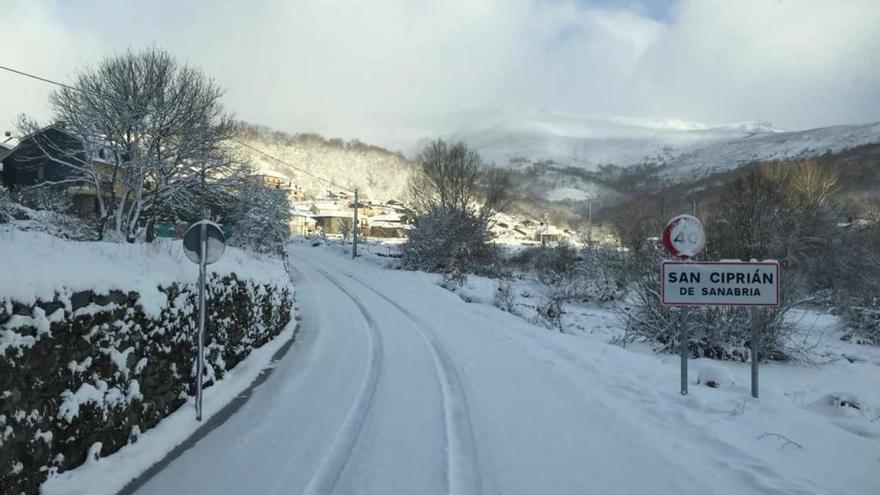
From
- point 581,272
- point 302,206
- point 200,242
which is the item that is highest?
point 302,206

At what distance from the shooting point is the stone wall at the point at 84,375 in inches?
143

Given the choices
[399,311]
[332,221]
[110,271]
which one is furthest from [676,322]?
[332,221]

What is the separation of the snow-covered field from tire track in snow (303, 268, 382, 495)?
0.07 feet

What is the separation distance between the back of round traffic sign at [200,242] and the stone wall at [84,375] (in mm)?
418

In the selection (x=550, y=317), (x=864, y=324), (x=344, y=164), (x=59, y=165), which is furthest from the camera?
(x=344, y=164)

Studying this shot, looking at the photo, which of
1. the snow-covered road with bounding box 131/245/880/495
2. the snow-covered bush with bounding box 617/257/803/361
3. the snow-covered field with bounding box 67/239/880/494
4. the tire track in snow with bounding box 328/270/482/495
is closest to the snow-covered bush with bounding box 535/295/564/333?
the snow-covered bush with bounding box 617/257/803/361

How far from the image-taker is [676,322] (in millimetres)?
14102

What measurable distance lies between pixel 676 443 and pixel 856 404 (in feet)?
12.1

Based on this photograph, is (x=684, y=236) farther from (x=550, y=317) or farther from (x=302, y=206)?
(x=302, y=206)

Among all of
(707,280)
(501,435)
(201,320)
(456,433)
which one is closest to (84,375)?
(201,320)

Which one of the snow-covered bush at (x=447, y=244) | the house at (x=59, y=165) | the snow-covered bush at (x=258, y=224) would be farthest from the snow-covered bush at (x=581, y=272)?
the house at (x=59, y=165)

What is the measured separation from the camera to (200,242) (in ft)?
21.0

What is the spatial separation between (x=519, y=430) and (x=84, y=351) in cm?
416

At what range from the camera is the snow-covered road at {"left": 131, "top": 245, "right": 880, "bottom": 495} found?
14.7 feet
